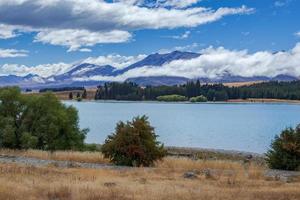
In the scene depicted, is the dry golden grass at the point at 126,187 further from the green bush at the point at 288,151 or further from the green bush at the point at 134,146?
the green bush at the point at 288,151

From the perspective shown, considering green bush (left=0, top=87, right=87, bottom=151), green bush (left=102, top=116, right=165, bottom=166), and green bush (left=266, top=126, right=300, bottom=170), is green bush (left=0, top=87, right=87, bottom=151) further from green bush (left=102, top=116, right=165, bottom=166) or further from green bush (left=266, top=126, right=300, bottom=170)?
green bush (left=266, top=126, right=300, bottom=170)

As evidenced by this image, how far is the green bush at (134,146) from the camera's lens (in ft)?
101

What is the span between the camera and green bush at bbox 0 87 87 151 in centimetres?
4625

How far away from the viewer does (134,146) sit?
102ft

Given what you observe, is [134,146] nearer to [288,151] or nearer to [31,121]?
[288,151]

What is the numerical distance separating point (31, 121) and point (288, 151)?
25.4 m

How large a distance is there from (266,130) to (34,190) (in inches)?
3735

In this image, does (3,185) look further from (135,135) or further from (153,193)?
(135,135)

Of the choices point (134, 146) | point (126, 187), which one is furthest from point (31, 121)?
point (126, 187)

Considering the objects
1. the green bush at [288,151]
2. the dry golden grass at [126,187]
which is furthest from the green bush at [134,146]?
the green bush at [288,151]

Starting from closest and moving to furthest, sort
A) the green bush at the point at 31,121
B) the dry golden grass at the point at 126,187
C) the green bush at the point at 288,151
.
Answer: the dry golden grass at the point at 126,187, the green bush at the point at 288,151, the green bush at the point at 31,121

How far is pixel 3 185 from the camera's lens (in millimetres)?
17047

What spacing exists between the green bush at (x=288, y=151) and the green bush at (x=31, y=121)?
22529 mm

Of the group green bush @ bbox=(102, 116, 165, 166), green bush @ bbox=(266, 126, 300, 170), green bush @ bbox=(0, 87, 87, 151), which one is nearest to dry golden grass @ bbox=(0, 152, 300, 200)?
green bush @ bbox=(102, 116, 165, 166)
